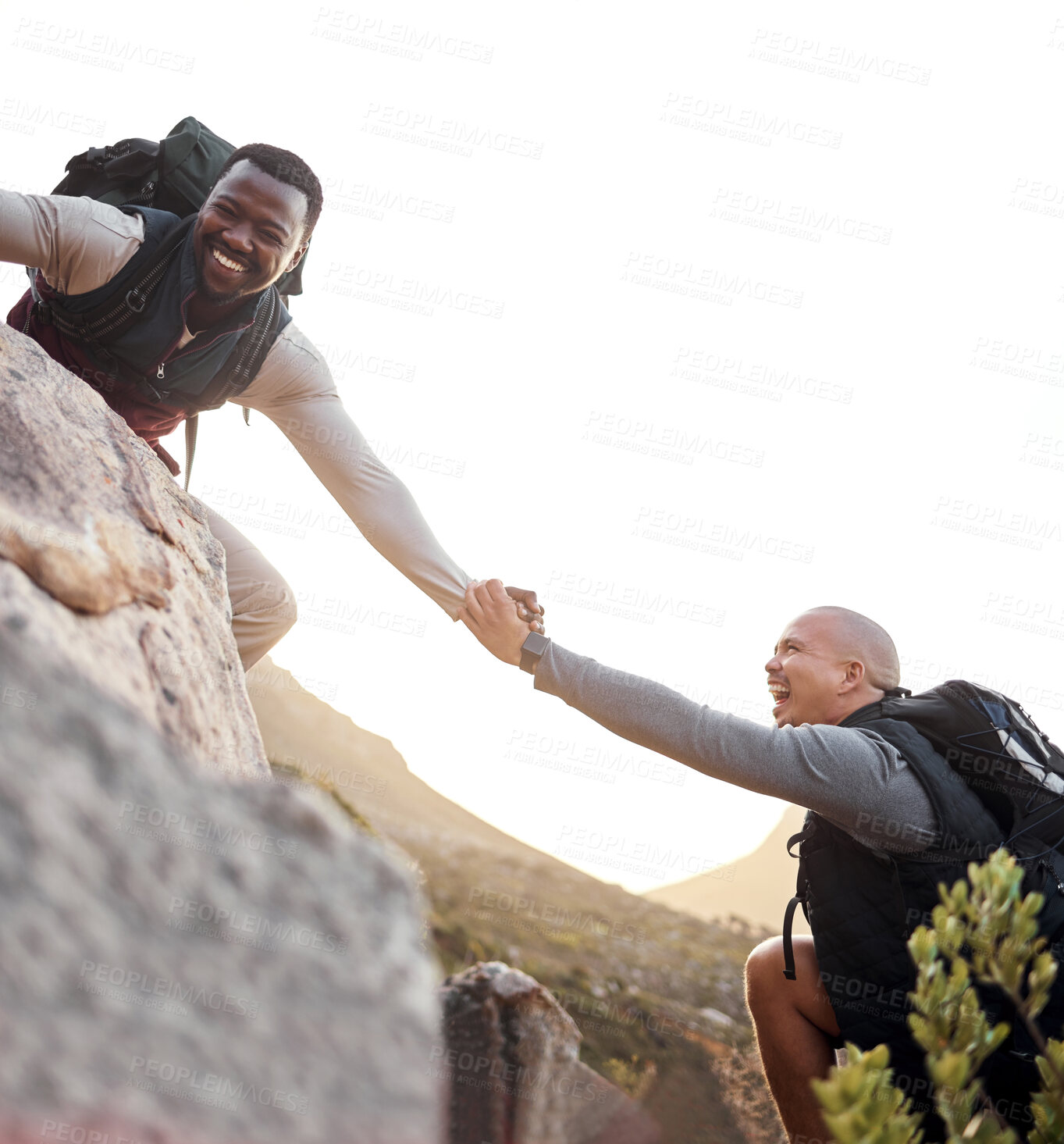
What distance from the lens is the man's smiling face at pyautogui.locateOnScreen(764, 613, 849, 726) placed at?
13.7ft

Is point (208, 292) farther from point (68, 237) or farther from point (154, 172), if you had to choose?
point (154, 172)

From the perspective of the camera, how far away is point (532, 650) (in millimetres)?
4223

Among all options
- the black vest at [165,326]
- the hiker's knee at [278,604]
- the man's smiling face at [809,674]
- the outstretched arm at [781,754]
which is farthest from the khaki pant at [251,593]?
the man's smiling face at [809,674]

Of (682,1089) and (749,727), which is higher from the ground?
(749,727)

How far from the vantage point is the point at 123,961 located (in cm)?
153

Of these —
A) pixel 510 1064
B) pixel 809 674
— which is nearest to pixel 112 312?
pixel 809 674

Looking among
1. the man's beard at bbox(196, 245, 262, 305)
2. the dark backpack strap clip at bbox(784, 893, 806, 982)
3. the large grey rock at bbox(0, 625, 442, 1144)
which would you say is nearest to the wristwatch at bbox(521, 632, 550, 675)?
the dark backpack strap clip at bbox(784, 893, 806, 982)

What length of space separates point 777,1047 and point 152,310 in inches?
189

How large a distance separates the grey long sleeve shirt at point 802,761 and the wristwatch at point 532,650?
22.9 inches

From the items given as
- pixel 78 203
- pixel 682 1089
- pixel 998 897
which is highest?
pixel 78 203

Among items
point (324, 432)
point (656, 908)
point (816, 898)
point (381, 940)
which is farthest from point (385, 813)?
point (381, 940)

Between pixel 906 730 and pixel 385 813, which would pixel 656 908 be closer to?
pixel 385 813

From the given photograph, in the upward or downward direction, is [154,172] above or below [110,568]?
above

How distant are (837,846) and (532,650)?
1.71m
